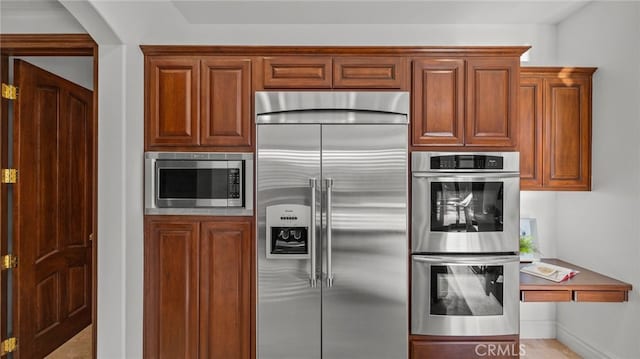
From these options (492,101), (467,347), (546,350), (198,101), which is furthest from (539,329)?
(198,101)

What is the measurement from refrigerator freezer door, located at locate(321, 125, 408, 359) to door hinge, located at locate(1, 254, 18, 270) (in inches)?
84.5

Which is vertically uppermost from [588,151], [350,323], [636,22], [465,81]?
[636,22]

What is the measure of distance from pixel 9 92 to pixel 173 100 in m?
1.19

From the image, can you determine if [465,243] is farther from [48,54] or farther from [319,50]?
[48,54]

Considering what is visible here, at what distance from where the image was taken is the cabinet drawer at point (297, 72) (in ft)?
8.25

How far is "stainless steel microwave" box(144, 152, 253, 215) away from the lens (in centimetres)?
250

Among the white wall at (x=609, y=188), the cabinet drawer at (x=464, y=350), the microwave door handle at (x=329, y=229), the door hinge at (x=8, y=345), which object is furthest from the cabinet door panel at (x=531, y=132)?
the door hinge at (x=8, y=345)

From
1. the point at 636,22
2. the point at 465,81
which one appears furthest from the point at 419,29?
the point at 636,22

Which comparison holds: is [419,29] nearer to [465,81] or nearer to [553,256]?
[465,81]

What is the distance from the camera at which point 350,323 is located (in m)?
2.48

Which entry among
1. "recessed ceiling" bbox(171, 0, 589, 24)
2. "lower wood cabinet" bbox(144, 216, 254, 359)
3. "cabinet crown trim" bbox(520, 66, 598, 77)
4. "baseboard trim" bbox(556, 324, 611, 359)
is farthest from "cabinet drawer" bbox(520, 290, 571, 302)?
"recessed ceiling" bbox(171, 0, 589, 24)

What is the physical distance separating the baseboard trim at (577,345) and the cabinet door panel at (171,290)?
9.20ft

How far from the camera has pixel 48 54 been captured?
2.64 m

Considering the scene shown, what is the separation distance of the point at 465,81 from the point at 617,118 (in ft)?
3.55
